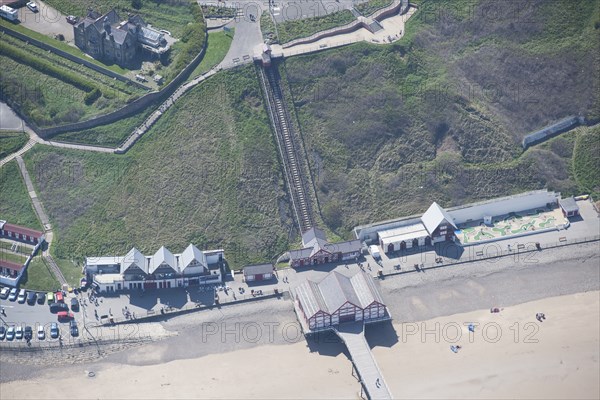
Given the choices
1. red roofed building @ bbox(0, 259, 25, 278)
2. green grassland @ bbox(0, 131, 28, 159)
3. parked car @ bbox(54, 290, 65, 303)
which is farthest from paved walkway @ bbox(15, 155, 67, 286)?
red roofed building @ bbox(0, 259, 25, 278)

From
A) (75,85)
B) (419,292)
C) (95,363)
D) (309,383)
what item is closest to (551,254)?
(419,292)

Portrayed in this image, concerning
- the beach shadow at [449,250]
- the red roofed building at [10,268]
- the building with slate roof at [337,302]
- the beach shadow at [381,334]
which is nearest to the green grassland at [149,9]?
the red roofed building at [10,268]

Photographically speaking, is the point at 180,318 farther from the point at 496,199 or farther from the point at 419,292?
the point at 496,199

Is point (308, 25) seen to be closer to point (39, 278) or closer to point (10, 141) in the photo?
point (10, 141)

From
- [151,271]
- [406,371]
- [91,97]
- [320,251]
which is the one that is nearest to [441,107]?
[320,251]

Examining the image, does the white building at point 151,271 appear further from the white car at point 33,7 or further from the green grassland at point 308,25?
the white car at point 33,7

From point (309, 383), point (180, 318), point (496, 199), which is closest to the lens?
point (309, 383)

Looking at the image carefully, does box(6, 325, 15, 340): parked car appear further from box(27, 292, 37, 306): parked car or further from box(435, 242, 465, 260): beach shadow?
box(435, 242, 465, 260): beach shadow
